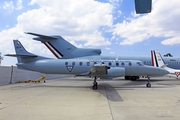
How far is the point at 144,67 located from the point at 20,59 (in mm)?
12375

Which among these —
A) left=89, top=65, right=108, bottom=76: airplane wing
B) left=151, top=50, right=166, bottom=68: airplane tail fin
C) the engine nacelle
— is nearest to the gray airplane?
the engine nacelle

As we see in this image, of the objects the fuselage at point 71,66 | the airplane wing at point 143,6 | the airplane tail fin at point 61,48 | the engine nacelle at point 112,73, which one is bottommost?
the engine nacelle at point 112,73

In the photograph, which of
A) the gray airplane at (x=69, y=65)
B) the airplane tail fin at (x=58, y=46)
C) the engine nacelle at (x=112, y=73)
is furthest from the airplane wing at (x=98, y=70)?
the airplane tail fin at (x=58, y=46)

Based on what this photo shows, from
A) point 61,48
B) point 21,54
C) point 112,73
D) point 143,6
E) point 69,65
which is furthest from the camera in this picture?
point 61,48

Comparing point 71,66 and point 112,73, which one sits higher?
point 71,66

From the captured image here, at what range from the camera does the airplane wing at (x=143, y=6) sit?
118 inches

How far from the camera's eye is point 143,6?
3.06 m

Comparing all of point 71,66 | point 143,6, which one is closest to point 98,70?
point 71,66

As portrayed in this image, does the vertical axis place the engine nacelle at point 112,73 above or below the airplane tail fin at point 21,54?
below

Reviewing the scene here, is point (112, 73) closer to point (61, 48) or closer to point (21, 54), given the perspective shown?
point (61, 48)

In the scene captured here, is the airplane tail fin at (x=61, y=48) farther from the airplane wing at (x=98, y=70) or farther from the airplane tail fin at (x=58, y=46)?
the airplane wing at (x=98, y=70)

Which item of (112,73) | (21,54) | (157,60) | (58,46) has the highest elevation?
(58,46)

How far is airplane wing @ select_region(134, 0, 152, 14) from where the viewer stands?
3.00 metres

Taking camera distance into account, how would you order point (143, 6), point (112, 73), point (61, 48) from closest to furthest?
point (143, 6) < point (112, 73) < point (61, 48)
